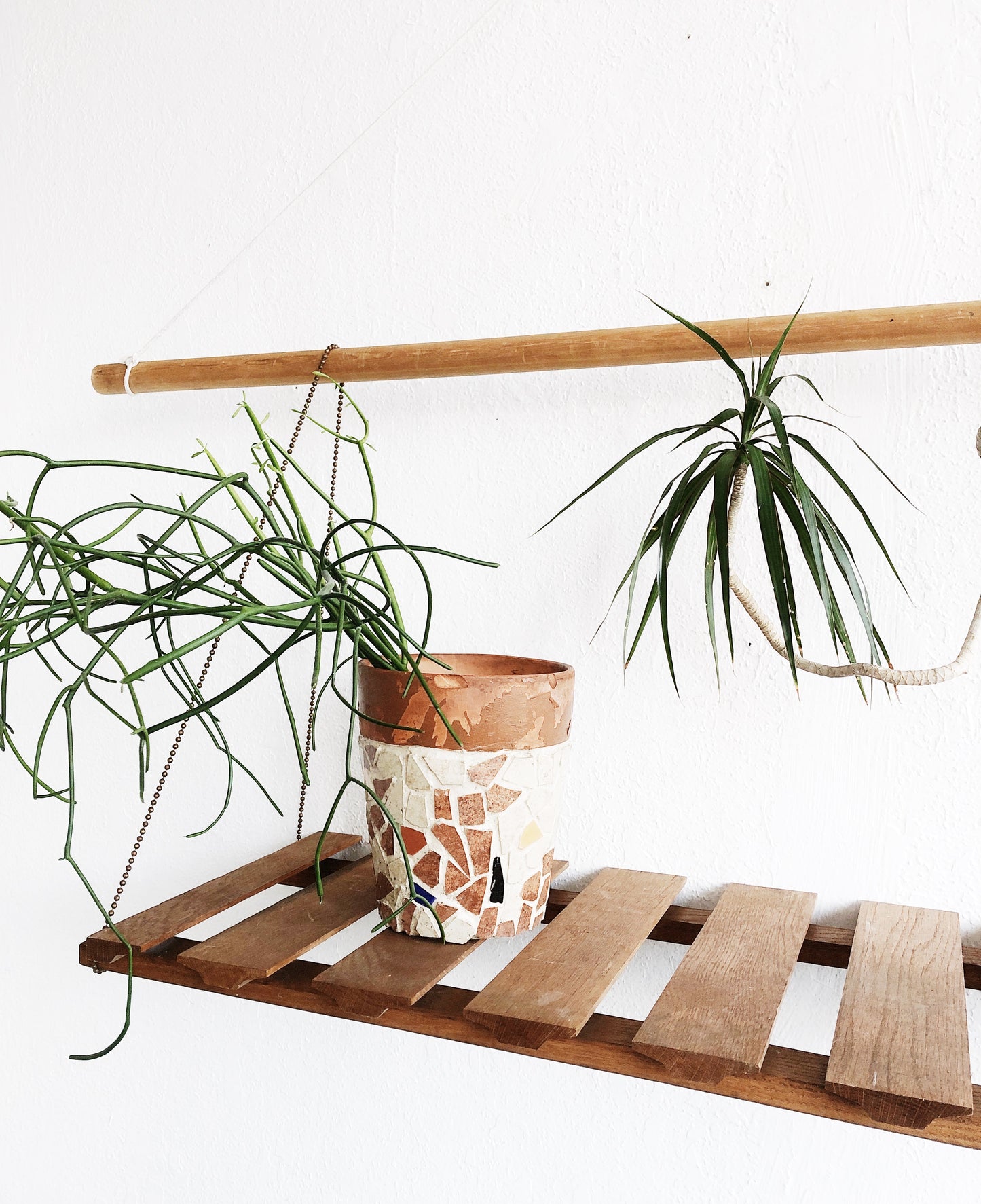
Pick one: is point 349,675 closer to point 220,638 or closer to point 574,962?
point 220,638

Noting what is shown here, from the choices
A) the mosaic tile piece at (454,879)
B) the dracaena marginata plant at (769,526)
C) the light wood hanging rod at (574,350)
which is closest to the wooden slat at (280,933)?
the mosaic tile piece at (454,879)

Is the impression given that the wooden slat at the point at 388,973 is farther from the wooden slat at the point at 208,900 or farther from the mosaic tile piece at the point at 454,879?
the wooden slat at the point at 208,900

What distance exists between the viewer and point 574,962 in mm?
666

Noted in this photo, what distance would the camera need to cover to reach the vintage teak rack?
1.75 ft

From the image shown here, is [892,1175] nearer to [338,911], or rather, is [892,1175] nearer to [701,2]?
[338,911]

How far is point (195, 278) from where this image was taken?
1.09 metres

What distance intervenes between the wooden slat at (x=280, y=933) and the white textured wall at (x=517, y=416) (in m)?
0.16

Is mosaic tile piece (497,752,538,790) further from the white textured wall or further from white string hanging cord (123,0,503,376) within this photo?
white string hanging cord (123,0,503,376)

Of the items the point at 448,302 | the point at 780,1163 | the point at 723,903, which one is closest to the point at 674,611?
the point at 723,903

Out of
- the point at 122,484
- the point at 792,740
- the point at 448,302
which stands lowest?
the point at 792,740

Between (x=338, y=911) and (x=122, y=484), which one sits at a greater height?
(x=122, y=484)

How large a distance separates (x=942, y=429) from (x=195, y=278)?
0.80 metres

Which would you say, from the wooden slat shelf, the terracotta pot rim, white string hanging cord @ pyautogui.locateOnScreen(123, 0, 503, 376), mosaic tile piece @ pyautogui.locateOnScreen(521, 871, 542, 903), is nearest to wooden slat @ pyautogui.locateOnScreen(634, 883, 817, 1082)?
the wooden slat shelf

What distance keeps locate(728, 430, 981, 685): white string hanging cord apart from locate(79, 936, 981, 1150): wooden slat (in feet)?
0.86
